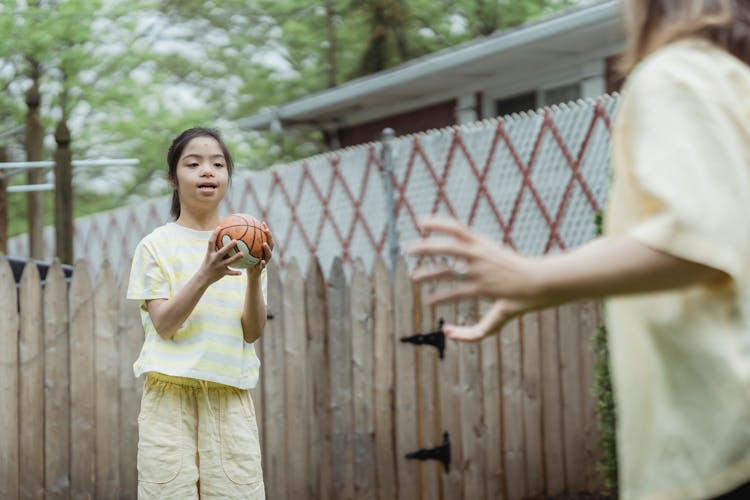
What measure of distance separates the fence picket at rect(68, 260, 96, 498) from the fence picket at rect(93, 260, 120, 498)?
0.09 ft

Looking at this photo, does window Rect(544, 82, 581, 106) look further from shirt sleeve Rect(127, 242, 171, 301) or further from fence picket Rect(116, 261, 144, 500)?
shirt sleeve Rect(127, 242, 171, 301)

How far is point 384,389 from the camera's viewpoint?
598cm

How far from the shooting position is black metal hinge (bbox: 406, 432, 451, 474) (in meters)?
5.96

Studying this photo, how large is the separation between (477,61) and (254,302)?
331 inches

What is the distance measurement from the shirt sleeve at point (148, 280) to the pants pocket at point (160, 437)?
0.31 metres

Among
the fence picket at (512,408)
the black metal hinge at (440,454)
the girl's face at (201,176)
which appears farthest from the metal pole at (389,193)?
the girl's face at (201,176)

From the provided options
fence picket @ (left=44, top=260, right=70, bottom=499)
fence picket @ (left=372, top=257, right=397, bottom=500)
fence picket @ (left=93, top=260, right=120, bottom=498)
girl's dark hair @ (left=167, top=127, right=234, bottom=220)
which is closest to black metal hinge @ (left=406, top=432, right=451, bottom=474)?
fence picket @ (left=372, top=257, right=397, bottom=500)

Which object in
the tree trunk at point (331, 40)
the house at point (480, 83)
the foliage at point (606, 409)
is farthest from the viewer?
the tree trunk at point (331, 40)

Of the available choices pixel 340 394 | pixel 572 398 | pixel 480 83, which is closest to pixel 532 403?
pixel 572 398

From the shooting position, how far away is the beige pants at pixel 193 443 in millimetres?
3340

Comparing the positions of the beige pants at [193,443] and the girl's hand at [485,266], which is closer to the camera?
the girl's hand at [485,266]

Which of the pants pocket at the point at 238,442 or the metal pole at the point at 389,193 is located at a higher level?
the metal pole at the point at 389,193

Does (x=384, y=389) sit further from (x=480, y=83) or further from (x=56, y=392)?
(x=480, y=83)

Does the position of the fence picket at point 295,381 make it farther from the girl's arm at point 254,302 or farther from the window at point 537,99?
the window at point 537,99
